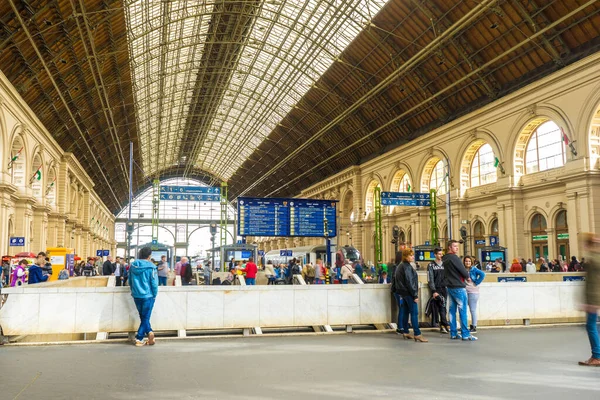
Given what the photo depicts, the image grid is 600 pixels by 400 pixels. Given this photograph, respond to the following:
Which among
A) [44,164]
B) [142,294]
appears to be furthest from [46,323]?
[44,164]

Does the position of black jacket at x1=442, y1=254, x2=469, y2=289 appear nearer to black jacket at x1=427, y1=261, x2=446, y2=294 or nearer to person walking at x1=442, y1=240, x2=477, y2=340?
person walking at x1=442, y1=240, x2=477, y2=340

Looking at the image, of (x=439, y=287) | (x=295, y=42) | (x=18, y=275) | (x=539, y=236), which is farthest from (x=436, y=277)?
(x=295, y=42)

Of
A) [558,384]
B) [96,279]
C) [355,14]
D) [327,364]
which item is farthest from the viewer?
[355,14]

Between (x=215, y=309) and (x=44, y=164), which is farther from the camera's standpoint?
(x=44, y=164)

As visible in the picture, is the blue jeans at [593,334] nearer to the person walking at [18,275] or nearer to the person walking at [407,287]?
the person walking at [407,287]

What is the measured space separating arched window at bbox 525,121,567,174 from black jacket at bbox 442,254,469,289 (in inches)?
791

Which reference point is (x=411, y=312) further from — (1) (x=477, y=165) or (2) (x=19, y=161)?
(1) (x=477, y=165)

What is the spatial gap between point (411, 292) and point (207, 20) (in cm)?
3139

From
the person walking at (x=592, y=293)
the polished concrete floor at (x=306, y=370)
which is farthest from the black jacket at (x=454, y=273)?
the person walking at (x=592, y=293)

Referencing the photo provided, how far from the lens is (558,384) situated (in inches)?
232

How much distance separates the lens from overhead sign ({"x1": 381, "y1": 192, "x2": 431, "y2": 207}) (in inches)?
1244

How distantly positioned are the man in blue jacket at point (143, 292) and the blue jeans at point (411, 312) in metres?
4.39

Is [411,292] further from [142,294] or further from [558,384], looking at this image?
[142,294]

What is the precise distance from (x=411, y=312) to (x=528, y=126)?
23.3 metres
